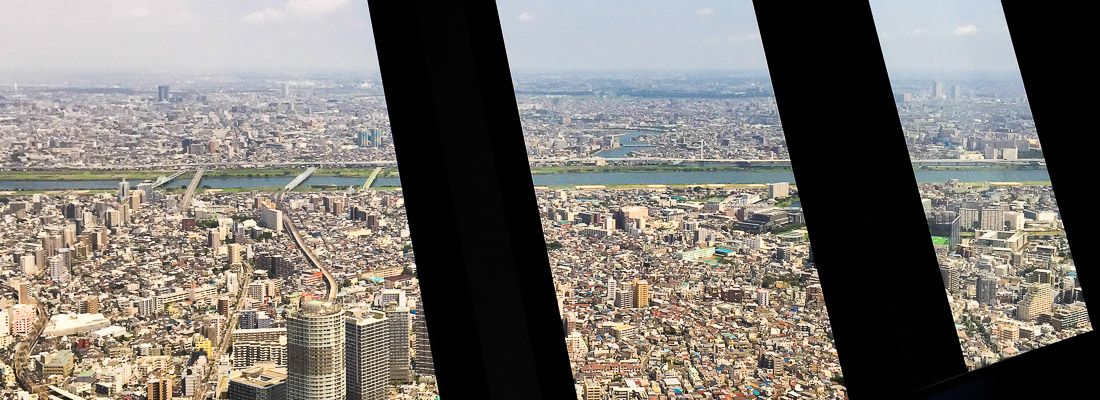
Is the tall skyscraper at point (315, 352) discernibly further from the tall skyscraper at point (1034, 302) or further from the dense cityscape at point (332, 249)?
the tall skyscraper at point (1034, 302)

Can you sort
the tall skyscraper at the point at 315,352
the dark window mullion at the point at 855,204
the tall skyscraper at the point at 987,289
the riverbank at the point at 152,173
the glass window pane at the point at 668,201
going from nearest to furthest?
the riverbank at the point at 152,173, the tall skyscraper at the point at 315,352, the glass window pane at the point at 668,201, the dark window mullion at the point at 855,204, the tall skyscraper at the point at 987,289

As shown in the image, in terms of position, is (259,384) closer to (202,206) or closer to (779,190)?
(202,206)

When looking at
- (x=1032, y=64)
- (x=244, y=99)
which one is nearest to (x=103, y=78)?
(x=244, y=99)

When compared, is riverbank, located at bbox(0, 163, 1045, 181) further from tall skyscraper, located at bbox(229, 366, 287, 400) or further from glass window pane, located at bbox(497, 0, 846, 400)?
tall skyscraper, located at bbox(229, 366, 287, 400)

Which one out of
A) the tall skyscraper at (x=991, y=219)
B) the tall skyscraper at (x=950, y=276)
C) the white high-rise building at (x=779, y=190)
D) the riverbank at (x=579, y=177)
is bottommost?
the tall skyscraper at (x=950, y=276)

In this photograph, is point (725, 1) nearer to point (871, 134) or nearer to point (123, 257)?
point (871, 134)

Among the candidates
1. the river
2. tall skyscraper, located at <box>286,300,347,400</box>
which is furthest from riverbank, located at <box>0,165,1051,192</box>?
tall skyscraper, located at <box>286,300,347,400</box>

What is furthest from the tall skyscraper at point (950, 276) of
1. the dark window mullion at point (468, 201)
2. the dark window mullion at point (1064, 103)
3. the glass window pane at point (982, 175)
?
the dark window mullion at point (468, 201)
